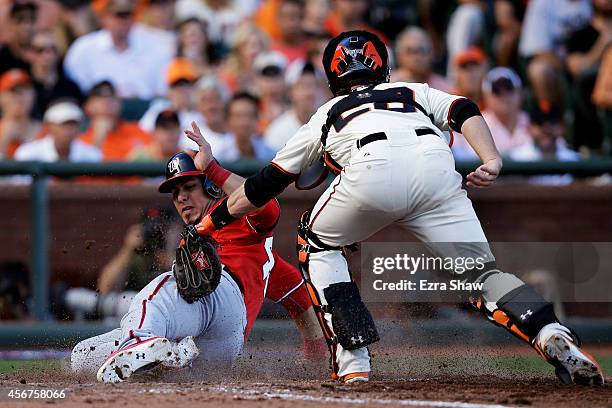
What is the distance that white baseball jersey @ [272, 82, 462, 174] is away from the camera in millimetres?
5797

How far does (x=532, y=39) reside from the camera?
12078 mm

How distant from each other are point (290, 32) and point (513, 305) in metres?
6.75

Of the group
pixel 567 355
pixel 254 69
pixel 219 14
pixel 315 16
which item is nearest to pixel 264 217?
pixel 567 355

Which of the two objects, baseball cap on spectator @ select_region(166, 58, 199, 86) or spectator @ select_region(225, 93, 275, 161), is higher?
baseball cap on spectator @ select_region(166, 58, 199, 86)

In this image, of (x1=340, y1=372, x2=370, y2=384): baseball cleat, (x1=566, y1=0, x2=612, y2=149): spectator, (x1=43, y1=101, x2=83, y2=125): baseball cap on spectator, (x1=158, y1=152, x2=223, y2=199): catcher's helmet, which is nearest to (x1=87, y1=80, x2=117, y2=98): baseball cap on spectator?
(x1=43, y1=101, x2=83, y2=125): baseball cap on spectator

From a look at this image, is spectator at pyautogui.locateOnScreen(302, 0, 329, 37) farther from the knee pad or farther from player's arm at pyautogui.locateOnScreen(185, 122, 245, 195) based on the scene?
the knee pad

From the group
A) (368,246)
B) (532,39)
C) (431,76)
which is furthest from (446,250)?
(532,39)

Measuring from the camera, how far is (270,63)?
11227 millimetres

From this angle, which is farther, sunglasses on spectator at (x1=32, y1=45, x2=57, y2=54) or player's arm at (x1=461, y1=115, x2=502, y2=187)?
sunglasses on spectator at (x1=32, y1=45, x2=57, y2=54)

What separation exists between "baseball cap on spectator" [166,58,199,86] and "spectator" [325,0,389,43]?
1644 millimetres

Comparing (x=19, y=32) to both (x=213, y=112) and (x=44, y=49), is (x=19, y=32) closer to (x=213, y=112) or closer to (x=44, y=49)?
(x=44, y=49)

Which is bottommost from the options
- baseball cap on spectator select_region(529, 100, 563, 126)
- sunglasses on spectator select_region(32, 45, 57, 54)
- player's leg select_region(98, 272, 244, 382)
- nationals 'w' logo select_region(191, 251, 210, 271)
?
player's leg select_region(98, 272, 244, 382)

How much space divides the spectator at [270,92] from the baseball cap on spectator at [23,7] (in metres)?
2.49

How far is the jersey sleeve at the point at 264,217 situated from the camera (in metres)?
6.45
